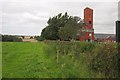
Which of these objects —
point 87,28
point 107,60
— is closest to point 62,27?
point 87,28

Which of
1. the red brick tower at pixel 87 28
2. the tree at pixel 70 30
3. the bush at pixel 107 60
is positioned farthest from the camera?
the red brick tower at pixel 87 28

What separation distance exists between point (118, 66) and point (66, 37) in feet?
157

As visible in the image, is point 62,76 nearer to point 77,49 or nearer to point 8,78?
point 8,78

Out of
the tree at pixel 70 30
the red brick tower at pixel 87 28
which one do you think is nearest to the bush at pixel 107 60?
the tree at pixel 70 30

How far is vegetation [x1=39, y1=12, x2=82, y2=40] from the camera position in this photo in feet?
188

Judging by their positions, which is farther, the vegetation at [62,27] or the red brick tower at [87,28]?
the red brick tower at [87,28]

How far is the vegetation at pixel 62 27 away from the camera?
5715 centimetres

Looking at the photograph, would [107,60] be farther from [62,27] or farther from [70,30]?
[62,27]

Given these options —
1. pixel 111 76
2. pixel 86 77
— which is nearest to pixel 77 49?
pixel 86 77

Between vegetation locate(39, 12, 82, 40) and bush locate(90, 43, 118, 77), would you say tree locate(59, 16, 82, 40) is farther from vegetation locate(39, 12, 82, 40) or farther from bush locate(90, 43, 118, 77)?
bush locate(90, 43, 118, 77)

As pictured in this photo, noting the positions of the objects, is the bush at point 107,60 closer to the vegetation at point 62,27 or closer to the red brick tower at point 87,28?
the vegetation at point 62,27

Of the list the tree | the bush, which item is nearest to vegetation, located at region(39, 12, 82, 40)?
the tree

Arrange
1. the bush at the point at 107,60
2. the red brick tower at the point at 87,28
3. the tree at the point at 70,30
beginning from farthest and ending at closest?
Result: the red brick tower at the point at 87,28
the tree at the point at 70,30
the bush at the point at 107,60

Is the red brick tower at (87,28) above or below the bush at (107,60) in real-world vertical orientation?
above
